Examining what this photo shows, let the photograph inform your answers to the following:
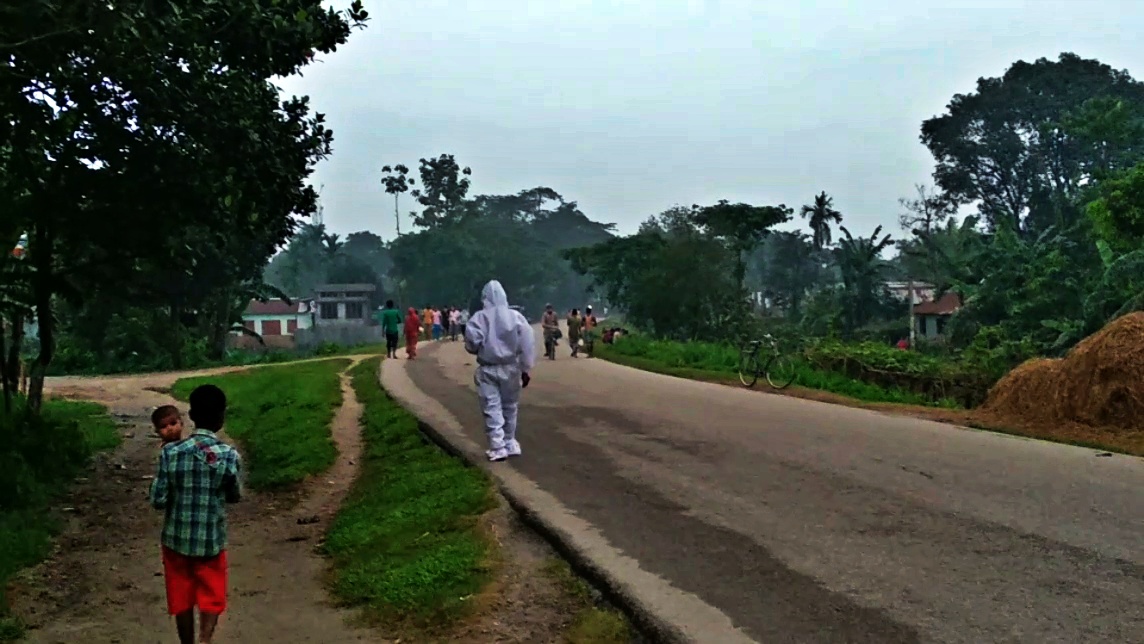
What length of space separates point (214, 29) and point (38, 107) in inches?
77.2

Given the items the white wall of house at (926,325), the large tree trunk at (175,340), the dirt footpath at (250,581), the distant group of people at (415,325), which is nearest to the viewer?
the dirt footpath at (250,581)

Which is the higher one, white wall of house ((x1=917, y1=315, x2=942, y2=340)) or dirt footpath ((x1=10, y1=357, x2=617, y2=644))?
white wall of house ((x1=917, y1=315, x2=942, y2=340))

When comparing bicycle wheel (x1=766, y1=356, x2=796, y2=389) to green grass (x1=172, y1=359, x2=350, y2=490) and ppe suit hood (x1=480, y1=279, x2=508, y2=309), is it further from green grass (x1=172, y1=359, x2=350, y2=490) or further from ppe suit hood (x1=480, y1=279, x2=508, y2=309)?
ppe suit hood (x1=480, y1=279, x2=508, y2=309)

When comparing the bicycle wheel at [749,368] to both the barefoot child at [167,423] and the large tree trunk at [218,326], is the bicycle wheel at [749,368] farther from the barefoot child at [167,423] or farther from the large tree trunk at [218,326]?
the large tree trunk at [218,326]

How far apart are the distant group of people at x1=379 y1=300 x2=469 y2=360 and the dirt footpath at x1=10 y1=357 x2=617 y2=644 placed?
12.2 metres

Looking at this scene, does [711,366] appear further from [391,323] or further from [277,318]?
[277,318]

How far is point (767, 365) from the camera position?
19000 mm

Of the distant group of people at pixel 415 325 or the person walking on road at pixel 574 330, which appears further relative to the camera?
the person walking on road at pixel 574 330

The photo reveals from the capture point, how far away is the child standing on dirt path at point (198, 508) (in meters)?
5.34

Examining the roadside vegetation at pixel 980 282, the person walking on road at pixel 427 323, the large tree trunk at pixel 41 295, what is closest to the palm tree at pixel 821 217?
the roadside vegetation at pixel 980 282

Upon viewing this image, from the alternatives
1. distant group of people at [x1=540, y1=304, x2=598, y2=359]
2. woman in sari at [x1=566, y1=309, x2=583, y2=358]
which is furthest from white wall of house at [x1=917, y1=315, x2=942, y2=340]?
woman in sari at [x1=566, y1=309, x2=583, y2=358]

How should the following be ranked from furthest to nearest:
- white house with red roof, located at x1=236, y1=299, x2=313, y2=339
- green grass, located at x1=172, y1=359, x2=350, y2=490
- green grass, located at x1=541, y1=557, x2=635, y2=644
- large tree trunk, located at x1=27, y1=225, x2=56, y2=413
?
white house with red roof, located at x1=236, y1=299, x2=313, y2=339 < large tree trunk, located at x1=27, y1=225, x2=56, y2=413 < green grass, located at x1=172, y1=359, x2=350, y2=490 < green grass, located at x1=541, y1=557, x2=635, y2=644

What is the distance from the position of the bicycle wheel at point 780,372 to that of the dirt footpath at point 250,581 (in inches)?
358

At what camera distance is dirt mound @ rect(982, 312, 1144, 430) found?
1148 cm
